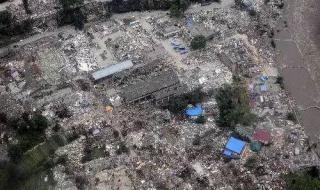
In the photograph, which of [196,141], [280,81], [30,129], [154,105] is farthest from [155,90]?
[280,81]

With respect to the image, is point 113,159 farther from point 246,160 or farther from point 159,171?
point 246,160

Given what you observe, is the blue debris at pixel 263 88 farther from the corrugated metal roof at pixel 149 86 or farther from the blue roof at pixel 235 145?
the corrugated metal roof at pixel 149 86

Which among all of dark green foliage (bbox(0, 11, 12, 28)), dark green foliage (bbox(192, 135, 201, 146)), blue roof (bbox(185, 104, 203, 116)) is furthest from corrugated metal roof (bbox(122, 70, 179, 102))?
dark green foliage (bbox(0, 11, 12, 28))

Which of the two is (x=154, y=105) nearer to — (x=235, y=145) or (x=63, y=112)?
(x=63, y=112)

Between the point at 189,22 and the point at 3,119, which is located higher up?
the point at 189,22

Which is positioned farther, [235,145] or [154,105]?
[154,105]

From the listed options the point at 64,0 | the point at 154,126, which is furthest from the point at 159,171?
the point at 64,0
